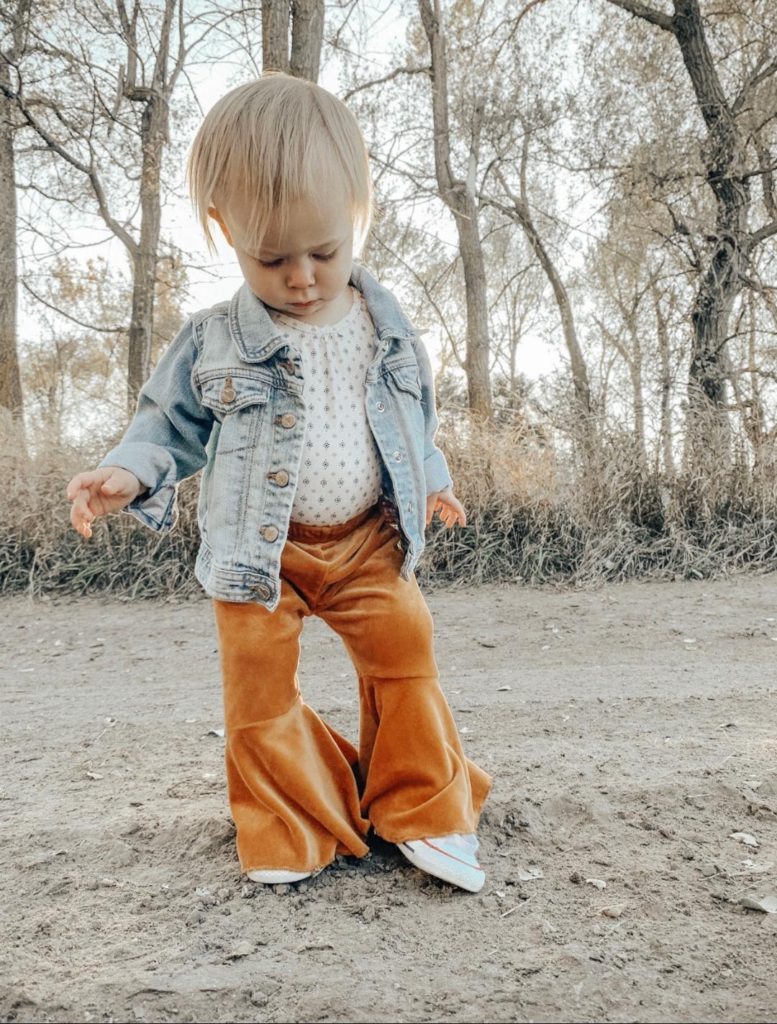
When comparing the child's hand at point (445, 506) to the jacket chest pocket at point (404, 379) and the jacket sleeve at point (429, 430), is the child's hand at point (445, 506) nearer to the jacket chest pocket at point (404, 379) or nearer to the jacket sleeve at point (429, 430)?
the jacket sleeve at point (429, 430)

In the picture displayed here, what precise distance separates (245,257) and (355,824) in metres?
1.20

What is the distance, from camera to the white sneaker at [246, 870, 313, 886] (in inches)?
68.4

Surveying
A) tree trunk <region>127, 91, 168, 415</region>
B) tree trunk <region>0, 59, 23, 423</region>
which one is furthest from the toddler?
tree trunk <region>0, 59, 23, 423</region>

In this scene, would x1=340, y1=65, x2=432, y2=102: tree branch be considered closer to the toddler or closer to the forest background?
the forest background

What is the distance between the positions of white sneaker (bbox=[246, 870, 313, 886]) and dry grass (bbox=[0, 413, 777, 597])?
3.59 m

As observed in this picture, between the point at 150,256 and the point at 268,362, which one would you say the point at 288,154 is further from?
the point at 150,256

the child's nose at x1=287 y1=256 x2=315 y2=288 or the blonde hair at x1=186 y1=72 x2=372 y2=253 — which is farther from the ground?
the blonde hair at x1=186 y1=72 x2=372 y2=253

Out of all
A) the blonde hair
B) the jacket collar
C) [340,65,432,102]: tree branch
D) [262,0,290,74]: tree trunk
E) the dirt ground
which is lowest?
the dirt ground

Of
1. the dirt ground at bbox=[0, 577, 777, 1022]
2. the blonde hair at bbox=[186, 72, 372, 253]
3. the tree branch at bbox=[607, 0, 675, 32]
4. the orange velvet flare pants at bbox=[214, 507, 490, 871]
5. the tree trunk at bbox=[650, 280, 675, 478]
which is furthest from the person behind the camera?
the tree branch at bbox=[607, 0, 675, 32]

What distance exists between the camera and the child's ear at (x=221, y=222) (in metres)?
1.64

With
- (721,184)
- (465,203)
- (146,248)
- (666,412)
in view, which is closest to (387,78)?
(465,203)

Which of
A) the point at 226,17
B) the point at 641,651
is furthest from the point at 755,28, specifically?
the point at 641,651

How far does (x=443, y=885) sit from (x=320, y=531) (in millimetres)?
751

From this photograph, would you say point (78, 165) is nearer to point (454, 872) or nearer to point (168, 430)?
point (168, 430)
